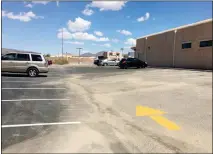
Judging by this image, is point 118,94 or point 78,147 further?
point 118,94

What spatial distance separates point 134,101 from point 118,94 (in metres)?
1.68

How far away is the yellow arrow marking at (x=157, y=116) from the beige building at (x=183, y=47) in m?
17.9

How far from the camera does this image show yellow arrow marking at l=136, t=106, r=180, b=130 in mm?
6144

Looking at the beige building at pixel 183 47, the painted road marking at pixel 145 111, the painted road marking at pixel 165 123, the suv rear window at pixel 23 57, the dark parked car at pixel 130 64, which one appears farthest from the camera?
the dark parked car at pixel 130 64

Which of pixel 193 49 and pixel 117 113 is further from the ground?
pixel 193 49

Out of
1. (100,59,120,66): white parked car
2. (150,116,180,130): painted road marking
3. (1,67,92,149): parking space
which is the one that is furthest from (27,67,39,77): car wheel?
(100,59,120,66): white parked car

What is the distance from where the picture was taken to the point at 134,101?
9031mm

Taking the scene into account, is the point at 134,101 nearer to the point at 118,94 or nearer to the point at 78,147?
the point at 118,94

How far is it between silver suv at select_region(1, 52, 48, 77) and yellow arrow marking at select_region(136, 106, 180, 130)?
39.0ft

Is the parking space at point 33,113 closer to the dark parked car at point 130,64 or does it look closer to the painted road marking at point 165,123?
the painted road marking at point 165,123

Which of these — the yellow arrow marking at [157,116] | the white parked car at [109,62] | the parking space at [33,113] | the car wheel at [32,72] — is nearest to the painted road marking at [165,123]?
the yellow arrow marking at [157,116]

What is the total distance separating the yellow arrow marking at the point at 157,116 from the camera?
242 inches

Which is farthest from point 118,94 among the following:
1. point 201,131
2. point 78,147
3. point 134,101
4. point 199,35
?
point 199,35

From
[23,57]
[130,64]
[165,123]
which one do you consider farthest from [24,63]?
[130,64]
